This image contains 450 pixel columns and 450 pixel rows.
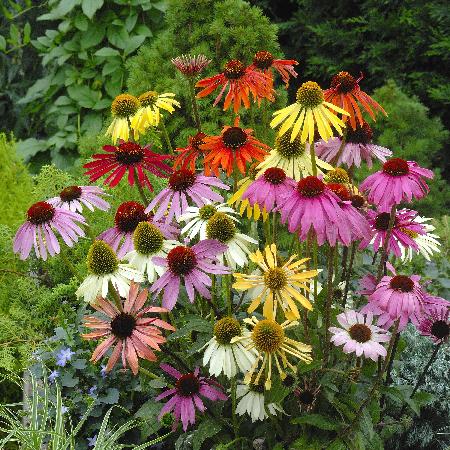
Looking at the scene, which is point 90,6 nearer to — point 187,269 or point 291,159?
point 291,159

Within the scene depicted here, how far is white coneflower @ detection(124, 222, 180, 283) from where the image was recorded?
1315mm

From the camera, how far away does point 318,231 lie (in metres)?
1.14

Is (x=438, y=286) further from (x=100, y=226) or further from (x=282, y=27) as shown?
(x=282, y=27)

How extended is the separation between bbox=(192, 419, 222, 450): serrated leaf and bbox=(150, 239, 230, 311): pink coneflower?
34 centimetres

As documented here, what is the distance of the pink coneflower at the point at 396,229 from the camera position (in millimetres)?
1443

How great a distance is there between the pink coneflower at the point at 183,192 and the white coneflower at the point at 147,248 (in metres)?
0.05

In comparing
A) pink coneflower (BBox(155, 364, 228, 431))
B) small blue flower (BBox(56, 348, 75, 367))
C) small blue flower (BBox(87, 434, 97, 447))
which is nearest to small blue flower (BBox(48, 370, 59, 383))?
small blue flower (BBox(56, 348, 75, 367))

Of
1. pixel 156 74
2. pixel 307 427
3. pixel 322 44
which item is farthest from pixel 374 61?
pixel 307 427

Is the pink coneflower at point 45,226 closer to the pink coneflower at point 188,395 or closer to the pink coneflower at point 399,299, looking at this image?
the pink coneflower at point 188,395

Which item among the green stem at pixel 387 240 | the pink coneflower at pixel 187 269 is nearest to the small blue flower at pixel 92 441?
the pink coneflower at pixel 187 269

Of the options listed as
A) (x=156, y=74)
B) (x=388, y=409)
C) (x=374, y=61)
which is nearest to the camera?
(x=388, y=409)

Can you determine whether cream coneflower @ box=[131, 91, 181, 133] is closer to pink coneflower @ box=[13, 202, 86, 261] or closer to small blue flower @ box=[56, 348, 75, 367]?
pink coneflower @ box=[13, 202, 86, 261]

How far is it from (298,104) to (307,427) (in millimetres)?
736

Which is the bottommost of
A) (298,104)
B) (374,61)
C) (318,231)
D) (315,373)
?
(374,61)
